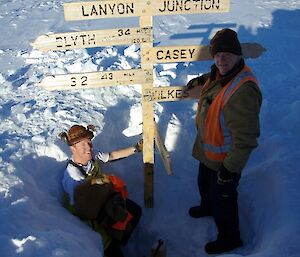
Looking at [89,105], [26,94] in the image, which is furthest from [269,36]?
[26,94]

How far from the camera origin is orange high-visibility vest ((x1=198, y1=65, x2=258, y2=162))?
301cm

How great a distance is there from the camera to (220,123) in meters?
3.16

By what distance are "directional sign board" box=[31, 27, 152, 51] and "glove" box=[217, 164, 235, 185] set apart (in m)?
1.26

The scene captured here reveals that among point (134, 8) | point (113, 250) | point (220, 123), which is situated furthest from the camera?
point (113, 250)

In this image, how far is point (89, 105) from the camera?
5.58 metres

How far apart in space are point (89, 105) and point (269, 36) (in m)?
4.10

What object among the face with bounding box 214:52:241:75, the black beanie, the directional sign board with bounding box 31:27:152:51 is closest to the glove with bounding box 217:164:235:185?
the face with bounding box 214:52:241:75

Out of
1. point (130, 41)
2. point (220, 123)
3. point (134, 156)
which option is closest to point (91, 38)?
point (130, 41)

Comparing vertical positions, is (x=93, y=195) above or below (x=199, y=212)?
above

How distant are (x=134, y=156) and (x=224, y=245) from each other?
170cm

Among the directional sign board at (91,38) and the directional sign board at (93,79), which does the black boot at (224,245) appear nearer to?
the directional sign board at (93,79)

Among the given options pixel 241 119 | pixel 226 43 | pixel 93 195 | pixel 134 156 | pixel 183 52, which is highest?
pixel 226 43

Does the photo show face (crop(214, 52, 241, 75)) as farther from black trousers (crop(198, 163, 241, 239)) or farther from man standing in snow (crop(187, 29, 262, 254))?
black trousers (crop(198, 163, 241, 239))

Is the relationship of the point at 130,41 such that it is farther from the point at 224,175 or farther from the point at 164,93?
the point at 224,175
